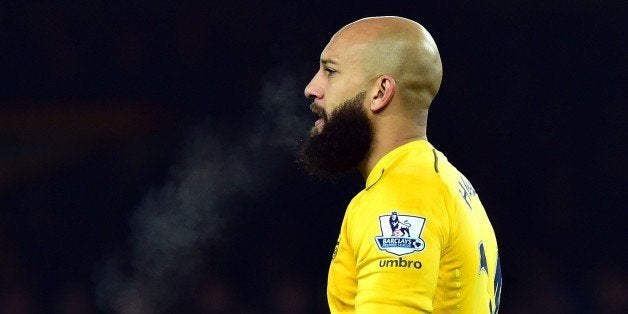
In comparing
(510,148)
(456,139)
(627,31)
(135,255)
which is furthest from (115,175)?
(627,31)

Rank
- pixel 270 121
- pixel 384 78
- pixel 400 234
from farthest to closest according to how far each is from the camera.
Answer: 1. pixel 270 121
2. pixel 384 78
3. pixel 400 234

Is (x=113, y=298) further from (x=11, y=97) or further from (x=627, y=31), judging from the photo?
(x=627, y=31)

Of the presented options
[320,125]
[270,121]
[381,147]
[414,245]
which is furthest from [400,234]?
[270,121]

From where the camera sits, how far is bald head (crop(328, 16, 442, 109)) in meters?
1.36

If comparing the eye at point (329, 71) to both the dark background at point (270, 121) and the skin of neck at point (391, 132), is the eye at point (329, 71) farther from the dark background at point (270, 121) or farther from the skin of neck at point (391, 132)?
the dark background at point (270, 121)

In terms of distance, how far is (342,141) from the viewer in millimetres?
1396

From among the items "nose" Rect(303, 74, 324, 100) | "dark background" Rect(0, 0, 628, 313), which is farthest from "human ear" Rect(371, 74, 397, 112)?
"dark background" Rect(0, 0, 628, 313)

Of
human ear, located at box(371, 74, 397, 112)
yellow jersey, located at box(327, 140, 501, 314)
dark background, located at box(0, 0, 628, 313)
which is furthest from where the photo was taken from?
dark background, located at box(0, 0, 628, 313)

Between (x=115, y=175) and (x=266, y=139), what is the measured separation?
816 mm

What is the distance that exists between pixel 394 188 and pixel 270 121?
302cm

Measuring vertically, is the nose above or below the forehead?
below

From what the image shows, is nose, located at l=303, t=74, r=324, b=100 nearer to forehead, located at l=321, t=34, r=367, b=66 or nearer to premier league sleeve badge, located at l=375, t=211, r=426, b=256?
forehead, located at l=321, t=34, r=367, b=66

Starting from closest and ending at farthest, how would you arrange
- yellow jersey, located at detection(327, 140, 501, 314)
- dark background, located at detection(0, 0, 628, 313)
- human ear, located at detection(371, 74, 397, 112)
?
yellow jersey, located at detection(327, 140, 501, 314) < human ear, located at detection(371, 74, 397, 112) < dark background, located at detection(0, 0, 628, 313)

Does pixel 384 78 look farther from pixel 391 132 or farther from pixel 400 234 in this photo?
pixel 400 234
